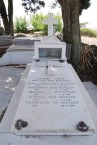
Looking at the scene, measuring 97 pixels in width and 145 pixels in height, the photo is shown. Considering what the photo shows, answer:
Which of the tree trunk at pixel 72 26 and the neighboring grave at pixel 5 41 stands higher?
the tree trunk at pixel 72 26

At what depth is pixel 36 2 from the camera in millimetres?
14203

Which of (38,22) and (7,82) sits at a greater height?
(38,22)

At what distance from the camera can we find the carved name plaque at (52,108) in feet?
9.46

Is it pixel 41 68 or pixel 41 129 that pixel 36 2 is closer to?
pixel 41 68

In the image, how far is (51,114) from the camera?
3.12 m

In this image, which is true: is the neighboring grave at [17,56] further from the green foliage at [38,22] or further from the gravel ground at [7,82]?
the green foliage at [38,22]

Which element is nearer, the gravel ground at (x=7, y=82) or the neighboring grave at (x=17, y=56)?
the gravel ground at (x=7, y=82)

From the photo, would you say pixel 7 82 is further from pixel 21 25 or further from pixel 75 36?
pixel 21 25

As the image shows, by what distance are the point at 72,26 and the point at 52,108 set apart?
490 cm

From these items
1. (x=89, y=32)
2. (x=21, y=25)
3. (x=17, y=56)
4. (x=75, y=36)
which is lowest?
(x=17, y=56)

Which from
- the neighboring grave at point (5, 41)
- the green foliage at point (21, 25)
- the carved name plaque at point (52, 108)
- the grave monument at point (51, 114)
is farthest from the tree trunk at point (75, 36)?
the green foliage at point (21, 25)

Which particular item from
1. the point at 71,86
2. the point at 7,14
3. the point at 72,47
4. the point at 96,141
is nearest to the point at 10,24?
the point at 7,14

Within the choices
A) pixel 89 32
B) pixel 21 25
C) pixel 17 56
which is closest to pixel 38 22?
pixel 21 25

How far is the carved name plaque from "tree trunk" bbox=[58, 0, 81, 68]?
3.86 meters
